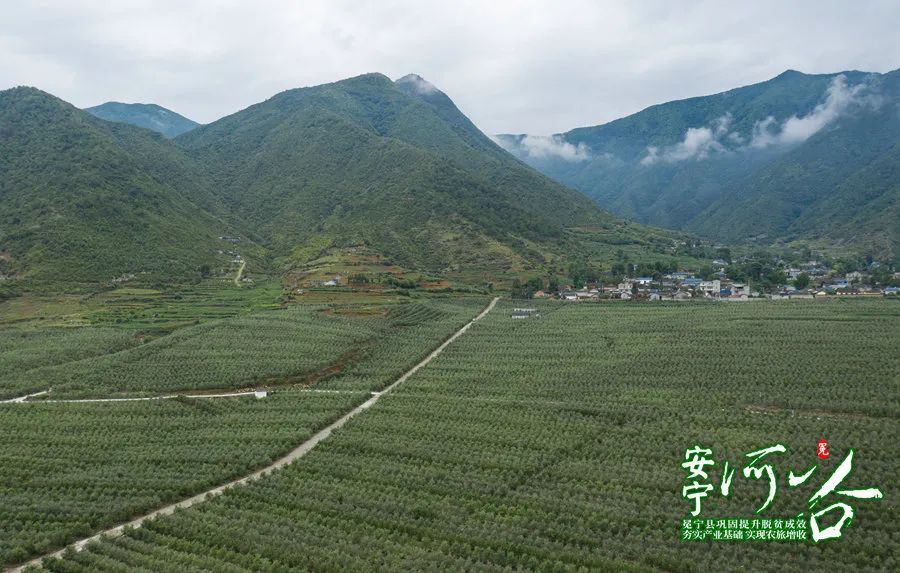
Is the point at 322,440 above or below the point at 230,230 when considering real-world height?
below

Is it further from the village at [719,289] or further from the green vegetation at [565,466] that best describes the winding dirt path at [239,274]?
the green vegetation at [565,466]

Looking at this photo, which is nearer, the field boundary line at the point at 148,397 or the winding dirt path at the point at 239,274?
the field boundary line at the point at 148,397

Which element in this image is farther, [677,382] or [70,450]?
[677,382]

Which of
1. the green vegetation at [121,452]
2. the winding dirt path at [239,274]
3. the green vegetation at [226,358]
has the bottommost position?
the green vegetation at [121,452]

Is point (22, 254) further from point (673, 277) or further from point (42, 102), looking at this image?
point (673, 277)

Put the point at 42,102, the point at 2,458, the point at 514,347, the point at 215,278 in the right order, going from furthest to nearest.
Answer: the point at 42,102 < the point at 215,278 < the point at 514,347 < the point at 2,458

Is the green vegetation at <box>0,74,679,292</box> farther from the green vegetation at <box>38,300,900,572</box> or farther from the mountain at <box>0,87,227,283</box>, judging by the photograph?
the green vegetation at <box>38,300,900,572</box>


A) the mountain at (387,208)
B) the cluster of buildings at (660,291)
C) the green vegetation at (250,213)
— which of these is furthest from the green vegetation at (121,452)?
the mountain at (387,208)

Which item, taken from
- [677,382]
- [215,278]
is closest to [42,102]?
[215,278]
